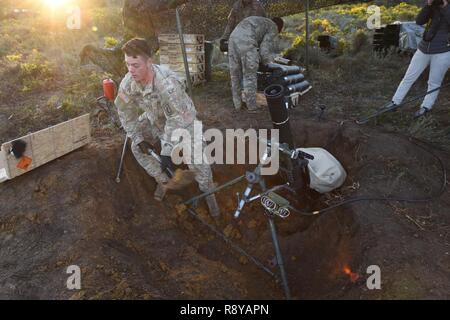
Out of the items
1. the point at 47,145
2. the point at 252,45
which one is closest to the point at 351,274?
the point at 47,145

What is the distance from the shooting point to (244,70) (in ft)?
21.3

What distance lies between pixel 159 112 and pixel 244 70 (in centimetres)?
270

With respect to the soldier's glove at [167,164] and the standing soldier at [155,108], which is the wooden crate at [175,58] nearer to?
the standing soldier at [155,108]

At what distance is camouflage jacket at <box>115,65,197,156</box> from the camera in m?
4.02

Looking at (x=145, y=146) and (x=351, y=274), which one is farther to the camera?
(x=145, y=146)

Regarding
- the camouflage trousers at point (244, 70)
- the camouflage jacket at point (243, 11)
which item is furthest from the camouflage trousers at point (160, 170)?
the camouflage jacket at point (243, 11)

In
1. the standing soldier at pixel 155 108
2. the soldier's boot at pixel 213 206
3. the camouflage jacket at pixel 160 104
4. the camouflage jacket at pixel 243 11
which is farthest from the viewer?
the camouflage jacket at pixel 243 11

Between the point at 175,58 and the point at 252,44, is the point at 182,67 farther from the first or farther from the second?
the point at 252,44

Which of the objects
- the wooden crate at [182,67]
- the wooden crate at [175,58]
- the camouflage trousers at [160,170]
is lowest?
the camouflage trousers at [160,170]

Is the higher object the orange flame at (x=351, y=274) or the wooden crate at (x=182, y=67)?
the wooden crate at (x=182, y=67)

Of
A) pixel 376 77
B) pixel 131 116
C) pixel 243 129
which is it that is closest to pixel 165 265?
pixel 131 116

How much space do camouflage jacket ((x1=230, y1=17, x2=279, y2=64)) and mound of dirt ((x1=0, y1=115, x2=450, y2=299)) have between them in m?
2.31

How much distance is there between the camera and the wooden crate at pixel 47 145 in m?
4.27
